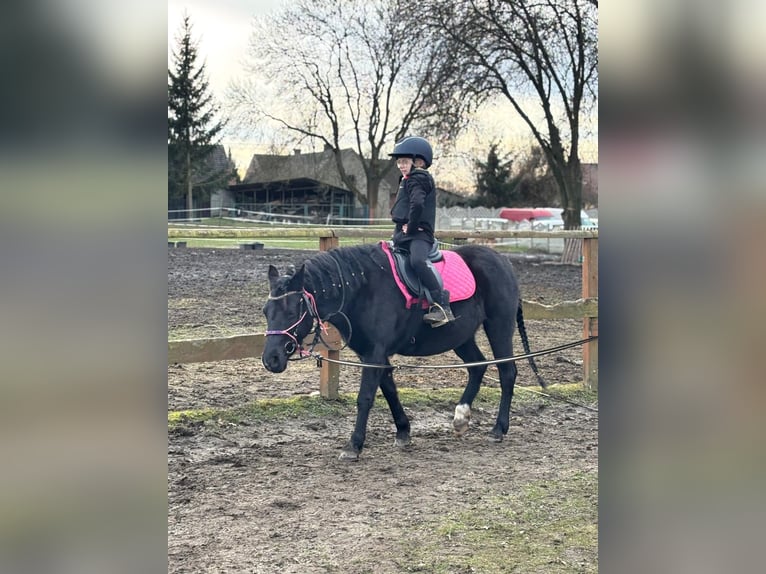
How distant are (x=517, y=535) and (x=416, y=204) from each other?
7.19ft

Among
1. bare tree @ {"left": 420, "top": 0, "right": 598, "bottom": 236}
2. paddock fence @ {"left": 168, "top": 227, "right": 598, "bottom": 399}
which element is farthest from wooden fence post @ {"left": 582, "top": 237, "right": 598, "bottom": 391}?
bare tree @ {"left": 420, "top": 0, "right": 598, "bottom": 236}

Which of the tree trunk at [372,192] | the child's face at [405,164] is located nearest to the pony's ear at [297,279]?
the child's face at [405,164]

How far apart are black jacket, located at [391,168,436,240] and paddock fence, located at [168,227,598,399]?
2.73 ft

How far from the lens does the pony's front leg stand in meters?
4.75

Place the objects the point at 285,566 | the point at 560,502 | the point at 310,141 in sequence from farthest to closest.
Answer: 1. the point at 310,141
2. the point at 560,502
3. the point at 285,566

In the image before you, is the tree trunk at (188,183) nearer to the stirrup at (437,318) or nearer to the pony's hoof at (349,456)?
the stirrup at (437,318)

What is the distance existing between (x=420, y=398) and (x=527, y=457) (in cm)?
158

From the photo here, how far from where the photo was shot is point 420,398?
20.9ft

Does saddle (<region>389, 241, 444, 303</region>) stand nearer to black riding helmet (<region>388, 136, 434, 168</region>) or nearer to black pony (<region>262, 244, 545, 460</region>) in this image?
black pony (<region>262, 244, 545, 460</region>)
